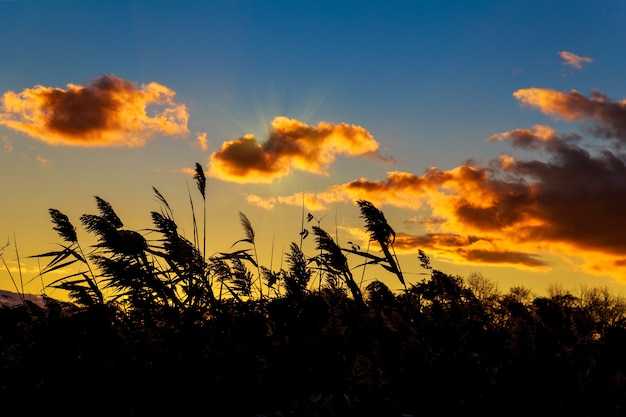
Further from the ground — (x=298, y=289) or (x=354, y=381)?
(x=298, y=289)

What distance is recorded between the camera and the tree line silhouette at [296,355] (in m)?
3.84

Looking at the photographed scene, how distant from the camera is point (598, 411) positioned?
381 centimetres

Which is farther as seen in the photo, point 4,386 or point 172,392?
point 4,386

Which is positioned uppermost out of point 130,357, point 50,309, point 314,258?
point 314,258

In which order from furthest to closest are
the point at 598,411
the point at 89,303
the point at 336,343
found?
the point at 89,303, the point at 336,343, the point at 598,411

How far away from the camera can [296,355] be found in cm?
442

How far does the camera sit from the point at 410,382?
3.92 metres

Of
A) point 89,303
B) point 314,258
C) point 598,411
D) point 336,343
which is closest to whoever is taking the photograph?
point 598,411

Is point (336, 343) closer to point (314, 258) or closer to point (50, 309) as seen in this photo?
point (50, 309)

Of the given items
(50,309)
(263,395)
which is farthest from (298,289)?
(50,309)

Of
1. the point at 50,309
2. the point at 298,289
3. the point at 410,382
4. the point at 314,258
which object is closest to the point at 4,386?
the point at 50,309

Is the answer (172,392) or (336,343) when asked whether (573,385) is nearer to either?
(336,343)

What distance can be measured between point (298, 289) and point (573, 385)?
213cm

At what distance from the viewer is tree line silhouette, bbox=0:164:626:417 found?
384cm
